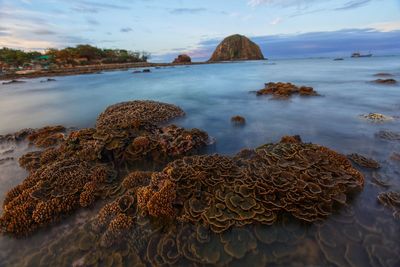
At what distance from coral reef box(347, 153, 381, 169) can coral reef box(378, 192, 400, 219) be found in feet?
4.82

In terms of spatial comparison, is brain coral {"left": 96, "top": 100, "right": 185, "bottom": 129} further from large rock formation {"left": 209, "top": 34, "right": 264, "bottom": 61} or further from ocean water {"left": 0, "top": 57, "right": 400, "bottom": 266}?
large rock formation {"left": 209, "top": 34, "right": 264, "bottom": 61}

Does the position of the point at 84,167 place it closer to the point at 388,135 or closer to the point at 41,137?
the point at 41,137

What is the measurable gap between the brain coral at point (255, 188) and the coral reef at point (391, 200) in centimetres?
49

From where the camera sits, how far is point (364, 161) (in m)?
6.91

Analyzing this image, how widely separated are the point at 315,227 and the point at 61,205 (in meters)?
5.77

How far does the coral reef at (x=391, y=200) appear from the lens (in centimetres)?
498

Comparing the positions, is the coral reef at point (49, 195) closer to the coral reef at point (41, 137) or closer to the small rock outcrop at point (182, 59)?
the coral reef at point (41, 137)

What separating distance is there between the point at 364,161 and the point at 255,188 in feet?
14.2

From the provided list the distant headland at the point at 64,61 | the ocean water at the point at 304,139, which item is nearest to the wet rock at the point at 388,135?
the ocean water at the point at 304,139

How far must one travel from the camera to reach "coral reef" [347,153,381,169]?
6.71 m

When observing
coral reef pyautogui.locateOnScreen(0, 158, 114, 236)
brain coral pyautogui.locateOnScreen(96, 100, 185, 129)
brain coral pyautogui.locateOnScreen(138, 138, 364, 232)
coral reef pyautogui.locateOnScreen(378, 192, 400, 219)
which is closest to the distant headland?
brain coral pyautogui.locateOnScreen(96, 100, 185, 129)

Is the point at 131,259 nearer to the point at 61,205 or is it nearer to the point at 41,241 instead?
the point at 41,241

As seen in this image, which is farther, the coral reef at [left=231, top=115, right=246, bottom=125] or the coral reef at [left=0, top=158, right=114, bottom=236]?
the coral reef at [left=231, top=115, right=246, bottom=125]

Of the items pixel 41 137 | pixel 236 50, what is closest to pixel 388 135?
pixel 41 137
